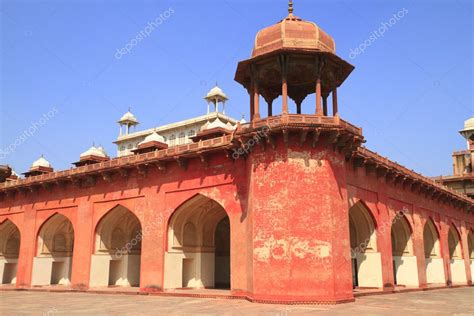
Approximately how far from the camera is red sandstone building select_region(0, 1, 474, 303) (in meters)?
16.2

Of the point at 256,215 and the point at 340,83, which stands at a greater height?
the point at 340,83

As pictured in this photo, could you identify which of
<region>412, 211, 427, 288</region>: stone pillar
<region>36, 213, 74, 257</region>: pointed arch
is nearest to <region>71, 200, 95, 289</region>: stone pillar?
<region>36, 213, 74, 257</region>: pointed arch

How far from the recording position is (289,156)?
16.6 meters

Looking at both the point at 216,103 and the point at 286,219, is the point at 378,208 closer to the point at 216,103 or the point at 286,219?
the point at 286,219

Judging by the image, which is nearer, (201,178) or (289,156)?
(289,156)

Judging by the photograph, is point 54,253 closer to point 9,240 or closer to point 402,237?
point 9,240

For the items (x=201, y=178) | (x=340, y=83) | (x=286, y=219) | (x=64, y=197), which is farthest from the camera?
(x=64, y=197)

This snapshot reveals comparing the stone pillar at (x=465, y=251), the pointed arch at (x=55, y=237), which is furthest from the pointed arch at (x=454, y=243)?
the pointed arch at (x=55, y=237)

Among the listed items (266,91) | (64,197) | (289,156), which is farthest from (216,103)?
(289,156)

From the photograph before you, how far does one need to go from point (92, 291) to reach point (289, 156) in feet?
42.6

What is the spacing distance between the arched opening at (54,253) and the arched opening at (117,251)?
157 inches

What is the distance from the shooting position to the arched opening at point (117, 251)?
2406 centimetres

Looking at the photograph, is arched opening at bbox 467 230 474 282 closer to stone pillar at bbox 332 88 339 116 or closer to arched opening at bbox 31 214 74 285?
stone pillar at bbox 332 88 339 116

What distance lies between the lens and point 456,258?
3281 centimetres
